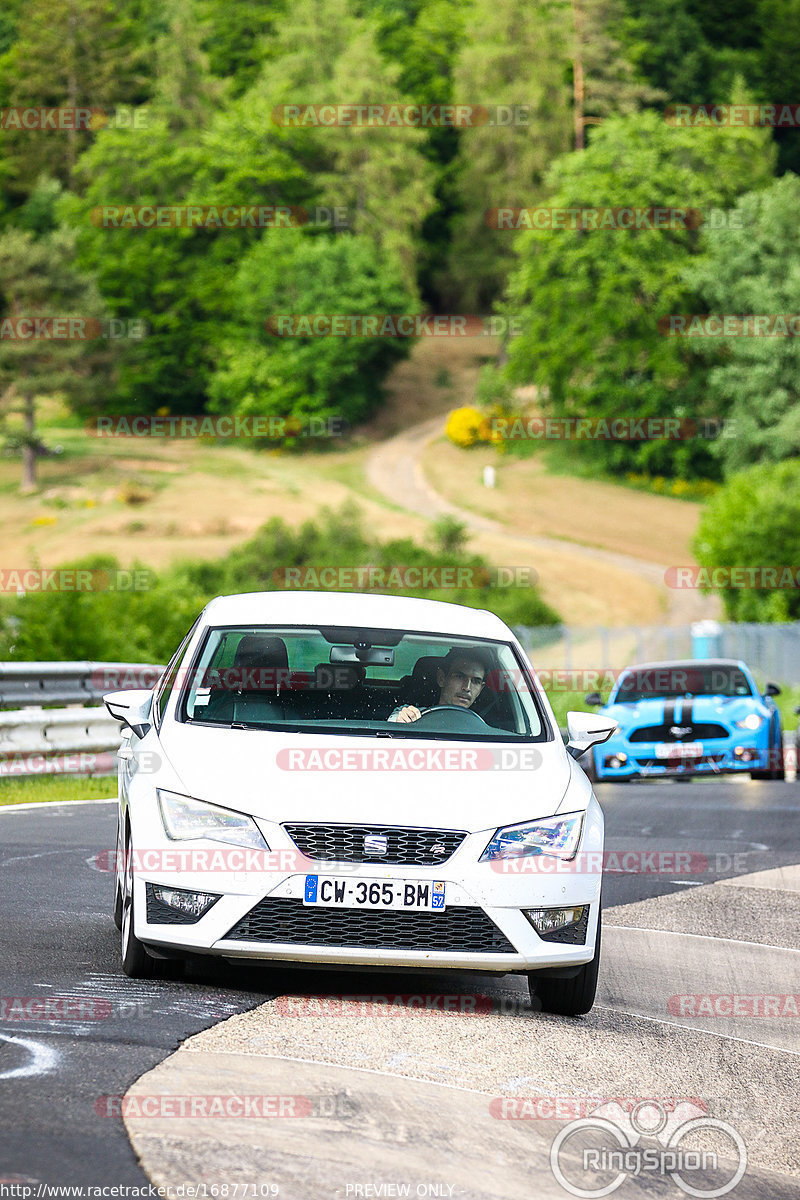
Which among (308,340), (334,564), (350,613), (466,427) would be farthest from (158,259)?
(350,613)

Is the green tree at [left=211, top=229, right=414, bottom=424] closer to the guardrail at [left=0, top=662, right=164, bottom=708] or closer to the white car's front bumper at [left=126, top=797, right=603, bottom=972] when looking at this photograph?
the guardrail at [left=0, top=662, right=164, bottom=708]

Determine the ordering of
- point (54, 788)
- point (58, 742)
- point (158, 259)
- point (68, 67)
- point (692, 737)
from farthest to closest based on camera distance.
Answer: point (68, 67)
point (158, 259)
point (692, 737)
point (58, 742)
point (54, 788)

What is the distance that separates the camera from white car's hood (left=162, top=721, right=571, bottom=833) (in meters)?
6.78

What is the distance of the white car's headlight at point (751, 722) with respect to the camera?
67.0ft

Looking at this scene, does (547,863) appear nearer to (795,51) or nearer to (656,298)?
(656,298)

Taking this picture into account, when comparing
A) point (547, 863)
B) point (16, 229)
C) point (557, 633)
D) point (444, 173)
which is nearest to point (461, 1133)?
point (547, 863)

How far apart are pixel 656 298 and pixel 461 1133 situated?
84.9m

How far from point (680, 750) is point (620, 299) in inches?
2669

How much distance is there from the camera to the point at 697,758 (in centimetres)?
2047

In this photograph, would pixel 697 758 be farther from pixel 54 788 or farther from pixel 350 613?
pixel 350 613

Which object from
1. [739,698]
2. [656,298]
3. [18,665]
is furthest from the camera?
[656,298]

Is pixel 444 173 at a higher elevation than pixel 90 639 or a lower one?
higher

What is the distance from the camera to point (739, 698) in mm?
20766

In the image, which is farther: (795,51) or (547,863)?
(795,51)
